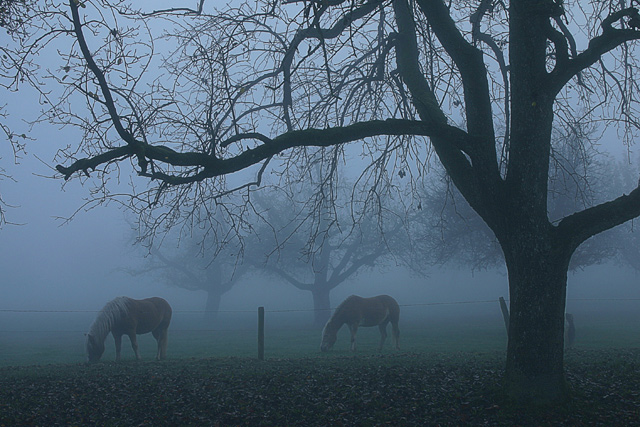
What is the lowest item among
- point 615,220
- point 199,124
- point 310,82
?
point 615,220

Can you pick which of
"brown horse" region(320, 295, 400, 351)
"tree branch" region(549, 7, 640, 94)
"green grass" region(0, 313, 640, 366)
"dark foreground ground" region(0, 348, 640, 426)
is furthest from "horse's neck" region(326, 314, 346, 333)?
"tree branch" region(549, 7, 640, 94)

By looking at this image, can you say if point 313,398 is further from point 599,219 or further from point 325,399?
point 599,219

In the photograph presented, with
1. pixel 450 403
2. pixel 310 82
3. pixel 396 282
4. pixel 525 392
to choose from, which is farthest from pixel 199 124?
pixel 396 282

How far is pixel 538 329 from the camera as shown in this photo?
564cm

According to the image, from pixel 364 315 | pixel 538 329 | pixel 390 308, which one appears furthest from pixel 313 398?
pixel 390 308

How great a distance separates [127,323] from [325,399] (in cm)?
1137

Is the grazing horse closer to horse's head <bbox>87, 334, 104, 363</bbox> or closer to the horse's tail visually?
horse's head <bbox>87, 334, 104, 363</bbox>

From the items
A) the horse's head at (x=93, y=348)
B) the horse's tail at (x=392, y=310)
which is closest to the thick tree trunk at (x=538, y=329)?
the horse's head at (x=93, y=348)

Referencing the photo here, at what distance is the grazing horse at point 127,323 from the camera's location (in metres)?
14.9

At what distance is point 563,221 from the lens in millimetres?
5938

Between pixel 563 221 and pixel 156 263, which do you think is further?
pixel 156 263

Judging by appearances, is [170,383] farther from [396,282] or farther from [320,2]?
[396,282]

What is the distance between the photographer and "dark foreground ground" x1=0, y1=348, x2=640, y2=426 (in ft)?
17.8

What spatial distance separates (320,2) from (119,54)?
256cm
